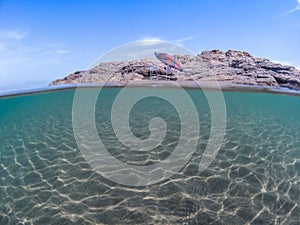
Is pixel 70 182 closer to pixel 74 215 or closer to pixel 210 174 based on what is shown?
pixel 74 215

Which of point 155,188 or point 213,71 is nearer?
point 155,188

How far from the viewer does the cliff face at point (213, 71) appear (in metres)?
35.0

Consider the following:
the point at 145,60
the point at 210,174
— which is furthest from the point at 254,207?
the point at 145,60

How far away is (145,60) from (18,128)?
4054cm

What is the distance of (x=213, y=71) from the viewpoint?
133ft

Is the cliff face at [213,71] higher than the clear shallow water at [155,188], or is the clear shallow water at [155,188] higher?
the cliff face at [213,71]

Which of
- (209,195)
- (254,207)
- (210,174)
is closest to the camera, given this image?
(254,207)

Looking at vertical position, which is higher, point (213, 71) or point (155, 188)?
point (213, 71)

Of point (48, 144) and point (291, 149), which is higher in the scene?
point (48, 144)

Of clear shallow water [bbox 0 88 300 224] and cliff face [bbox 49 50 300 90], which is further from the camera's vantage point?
cliff face [bbox 49 50 300 90]

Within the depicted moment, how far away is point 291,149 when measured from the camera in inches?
298

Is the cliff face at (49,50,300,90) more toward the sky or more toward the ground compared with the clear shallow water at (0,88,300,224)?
more toward the sky

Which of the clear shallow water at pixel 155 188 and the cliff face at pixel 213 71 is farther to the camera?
the cliff face at pixel 213 71

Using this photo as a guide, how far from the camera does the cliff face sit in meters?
35.0
